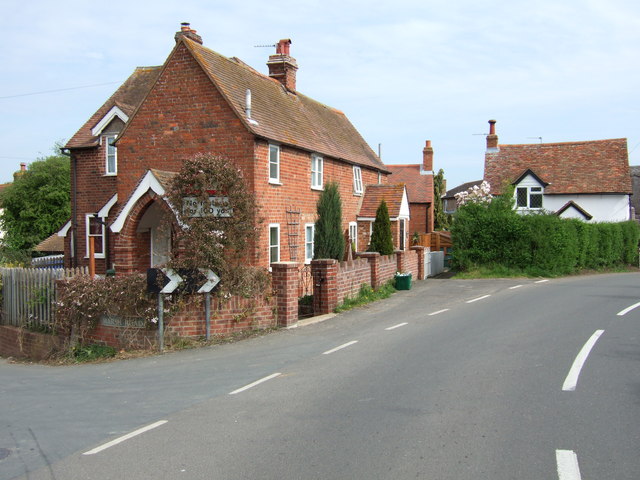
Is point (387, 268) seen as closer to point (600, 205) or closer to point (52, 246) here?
point (52, 246)

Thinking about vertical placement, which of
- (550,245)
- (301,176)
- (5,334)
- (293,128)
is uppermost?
(293,128)

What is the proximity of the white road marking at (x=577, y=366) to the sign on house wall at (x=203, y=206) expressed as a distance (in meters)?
7.31

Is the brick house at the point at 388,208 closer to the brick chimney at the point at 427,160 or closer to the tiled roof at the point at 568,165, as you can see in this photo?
the tiled roof at the point at 568,165

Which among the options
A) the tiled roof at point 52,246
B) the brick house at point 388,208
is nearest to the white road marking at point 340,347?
the brick house at point 388,208

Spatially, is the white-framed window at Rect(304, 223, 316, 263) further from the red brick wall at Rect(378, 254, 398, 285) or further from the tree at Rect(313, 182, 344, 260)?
the red brick wall at Rect(378, 254, 398, 285)

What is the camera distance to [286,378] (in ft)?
28.8

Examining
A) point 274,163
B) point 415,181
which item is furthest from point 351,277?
point 415,181

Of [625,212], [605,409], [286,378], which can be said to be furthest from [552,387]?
[625,212]

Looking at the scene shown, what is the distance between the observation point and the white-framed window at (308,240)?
73.8ft

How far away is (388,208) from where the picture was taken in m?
28.0

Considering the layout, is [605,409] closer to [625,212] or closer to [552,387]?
[552,387]

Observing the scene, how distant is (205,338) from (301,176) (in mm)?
10829

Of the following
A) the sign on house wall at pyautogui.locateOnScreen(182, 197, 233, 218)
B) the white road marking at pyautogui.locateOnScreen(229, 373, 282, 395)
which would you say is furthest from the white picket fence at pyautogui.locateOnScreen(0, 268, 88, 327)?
the white road marking at pyautogui.locateOnScreen(229, 373, 282, 395)

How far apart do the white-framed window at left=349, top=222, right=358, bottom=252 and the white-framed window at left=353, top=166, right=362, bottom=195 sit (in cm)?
Result: 160
